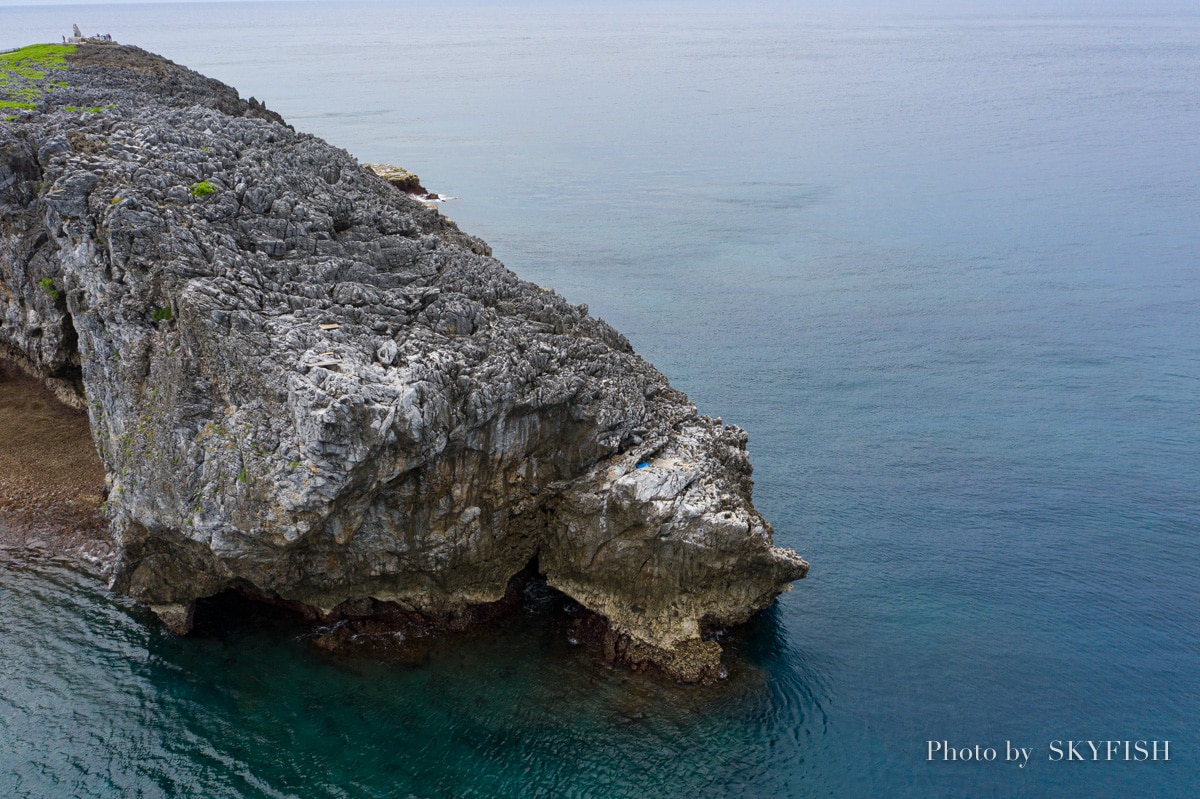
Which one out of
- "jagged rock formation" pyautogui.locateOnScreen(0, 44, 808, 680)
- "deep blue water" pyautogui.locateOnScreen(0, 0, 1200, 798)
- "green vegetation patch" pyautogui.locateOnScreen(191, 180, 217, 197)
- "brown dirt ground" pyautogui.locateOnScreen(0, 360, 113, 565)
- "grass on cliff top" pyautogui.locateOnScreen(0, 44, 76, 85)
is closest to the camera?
"deep blue water" pyautogui.locateOnScreen(0, 0, 1200, 798)

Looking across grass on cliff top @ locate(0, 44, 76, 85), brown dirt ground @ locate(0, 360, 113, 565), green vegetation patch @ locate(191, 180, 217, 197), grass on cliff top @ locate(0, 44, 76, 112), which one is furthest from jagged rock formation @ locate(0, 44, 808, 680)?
grass on cliff top @ locate(0, 44, 76, 85)

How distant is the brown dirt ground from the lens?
39938mm

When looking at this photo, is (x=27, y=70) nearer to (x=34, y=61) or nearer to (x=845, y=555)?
(x=34, y=61)

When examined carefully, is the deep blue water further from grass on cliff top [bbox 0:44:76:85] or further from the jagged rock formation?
grass on cliff top [bbox 0:44:76:85]

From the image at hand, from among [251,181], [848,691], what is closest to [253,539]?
[251,181]

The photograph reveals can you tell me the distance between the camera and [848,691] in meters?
32.9

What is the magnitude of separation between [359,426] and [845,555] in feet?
73.1

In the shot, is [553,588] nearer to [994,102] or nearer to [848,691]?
[848,691]

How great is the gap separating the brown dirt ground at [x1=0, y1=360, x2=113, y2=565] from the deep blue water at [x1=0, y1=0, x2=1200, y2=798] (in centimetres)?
181

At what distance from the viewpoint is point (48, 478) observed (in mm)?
43406

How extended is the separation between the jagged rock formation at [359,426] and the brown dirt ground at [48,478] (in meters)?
6.07

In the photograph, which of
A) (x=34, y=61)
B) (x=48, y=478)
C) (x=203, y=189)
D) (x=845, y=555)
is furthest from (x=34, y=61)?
(x=845, y=555)

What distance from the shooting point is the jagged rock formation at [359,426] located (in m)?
30.5

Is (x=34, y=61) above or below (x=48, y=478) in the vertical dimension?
above
